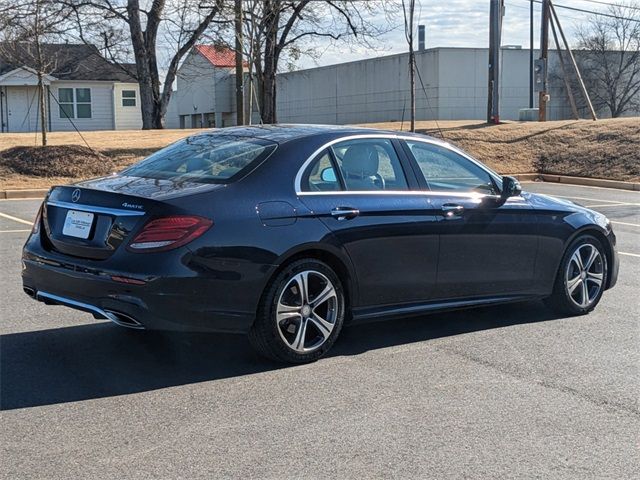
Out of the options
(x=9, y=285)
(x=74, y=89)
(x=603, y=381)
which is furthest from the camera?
(x=74, y=89)

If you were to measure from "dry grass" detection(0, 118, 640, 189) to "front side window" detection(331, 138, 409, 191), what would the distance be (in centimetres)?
1394

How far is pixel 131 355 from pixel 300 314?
121 centimetres

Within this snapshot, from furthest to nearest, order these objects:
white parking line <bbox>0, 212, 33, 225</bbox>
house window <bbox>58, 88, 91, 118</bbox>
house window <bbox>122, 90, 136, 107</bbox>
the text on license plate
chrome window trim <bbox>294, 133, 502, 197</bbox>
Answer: house window <bbox>122, 90, 136, 107</bbox> < house window <bbox>58, 88, 91, 118</bbox> < white parking line <bbox>0, 212, 33, 225</bbox> < chrome window trim <bbox>294, 133, 502, 197</bbox> < the text on license plate

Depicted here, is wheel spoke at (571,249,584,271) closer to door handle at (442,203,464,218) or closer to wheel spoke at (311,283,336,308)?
door handle at (442,203,464,218)

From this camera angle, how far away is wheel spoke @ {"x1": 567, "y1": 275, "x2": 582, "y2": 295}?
6.81 meters

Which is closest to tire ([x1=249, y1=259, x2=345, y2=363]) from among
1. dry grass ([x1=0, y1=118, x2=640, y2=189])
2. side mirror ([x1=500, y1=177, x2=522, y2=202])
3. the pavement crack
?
the pavement crack

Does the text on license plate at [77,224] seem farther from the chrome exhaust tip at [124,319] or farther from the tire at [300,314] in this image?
the tire at [300,314]

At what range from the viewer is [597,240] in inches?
275

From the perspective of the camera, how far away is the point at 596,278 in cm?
699

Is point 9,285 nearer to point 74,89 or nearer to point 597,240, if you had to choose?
point 597,240

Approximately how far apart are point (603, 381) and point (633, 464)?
1.31 meters

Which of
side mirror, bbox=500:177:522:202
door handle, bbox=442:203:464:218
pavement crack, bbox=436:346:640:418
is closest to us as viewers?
pavement crack, bbox=436:346:640:418

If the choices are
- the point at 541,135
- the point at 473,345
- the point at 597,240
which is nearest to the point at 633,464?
the point at 473,345

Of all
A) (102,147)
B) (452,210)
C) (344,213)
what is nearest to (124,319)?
(344,213)
